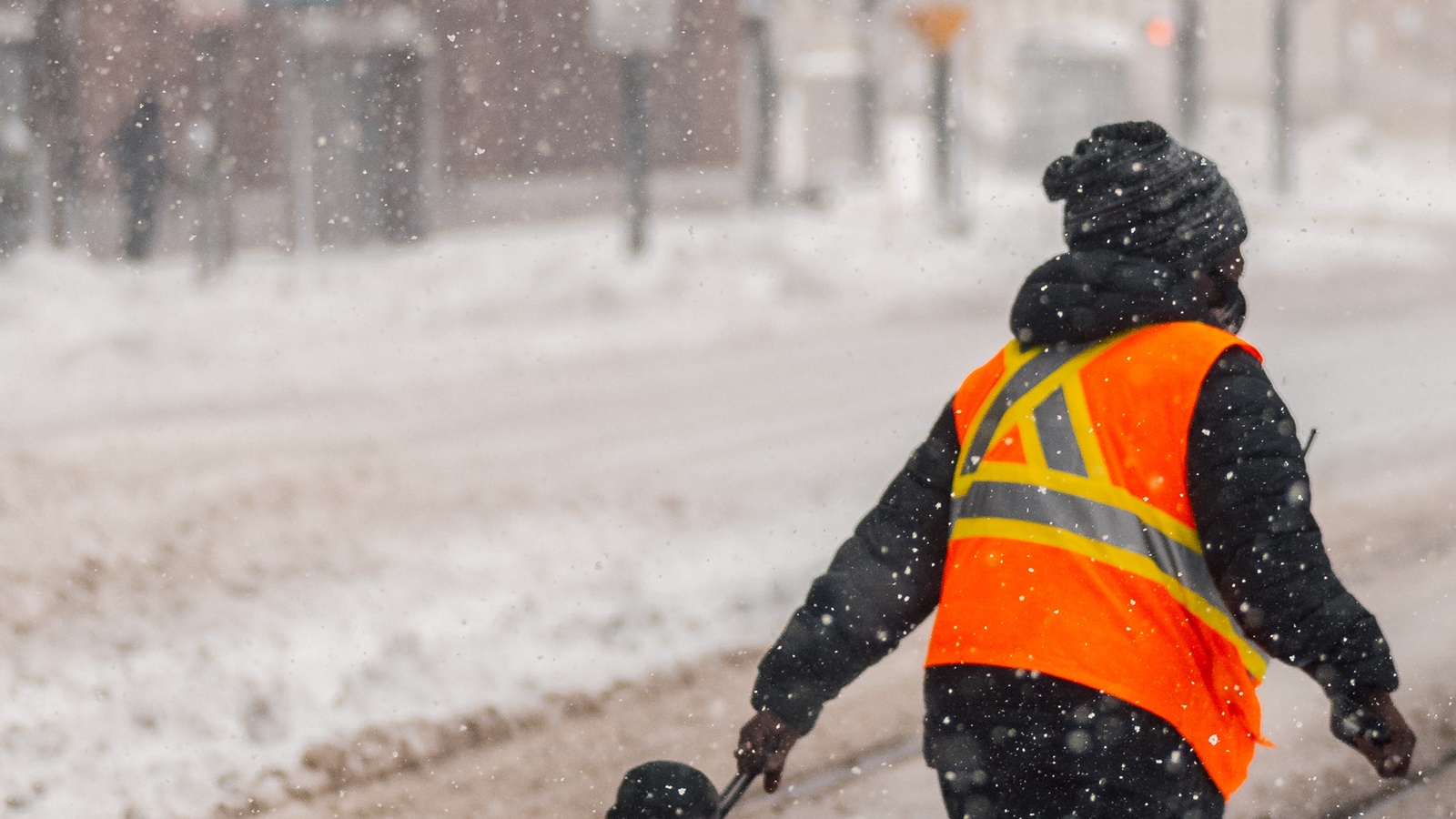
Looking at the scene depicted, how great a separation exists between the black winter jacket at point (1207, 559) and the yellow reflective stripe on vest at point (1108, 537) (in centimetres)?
3

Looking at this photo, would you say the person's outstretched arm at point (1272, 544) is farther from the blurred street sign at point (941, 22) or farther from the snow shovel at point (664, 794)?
the blurred street sign at point (941, 22)

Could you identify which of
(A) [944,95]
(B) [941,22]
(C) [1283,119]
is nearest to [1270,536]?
(B) [941,22]

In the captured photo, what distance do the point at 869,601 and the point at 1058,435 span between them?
380 millimetres

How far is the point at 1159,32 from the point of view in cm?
2283

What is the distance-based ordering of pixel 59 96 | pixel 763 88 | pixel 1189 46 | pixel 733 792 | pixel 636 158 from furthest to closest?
pixel 1189 46, pixel 763 88, pixel 59 96, pixel 636 158, pixel 733 792

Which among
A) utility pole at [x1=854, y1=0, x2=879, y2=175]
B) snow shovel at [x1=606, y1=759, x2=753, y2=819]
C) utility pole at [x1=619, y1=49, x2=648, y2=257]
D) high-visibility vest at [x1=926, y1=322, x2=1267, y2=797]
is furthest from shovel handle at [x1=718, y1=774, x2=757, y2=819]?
utility pole at [x1=854, y1=0, x2=879, y2=175]

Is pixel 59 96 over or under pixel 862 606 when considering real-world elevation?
over

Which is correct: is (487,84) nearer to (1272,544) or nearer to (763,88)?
(763,88)

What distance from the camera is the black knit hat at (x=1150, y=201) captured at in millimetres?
1932

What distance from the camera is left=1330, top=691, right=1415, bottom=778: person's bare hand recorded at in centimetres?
187

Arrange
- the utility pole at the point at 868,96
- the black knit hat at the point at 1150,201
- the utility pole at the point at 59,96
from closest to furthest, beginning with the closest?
the black knit hat at the point at 1150,201
the utility pole at the point at 59,96
the utility pole at the point at 868,96

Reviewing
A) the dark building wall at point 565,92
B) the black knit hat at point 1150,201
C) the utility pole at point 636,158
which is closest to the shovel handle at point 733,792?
Result: the black knit hat at point 1150,201

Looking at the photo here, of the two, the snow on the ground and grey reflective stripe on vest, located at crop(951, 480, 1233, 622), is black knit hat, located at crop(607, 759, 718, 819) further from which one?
the snow on the ground

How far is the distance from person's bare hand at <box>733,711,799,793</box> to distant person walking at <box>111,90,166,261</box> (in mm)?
18421
